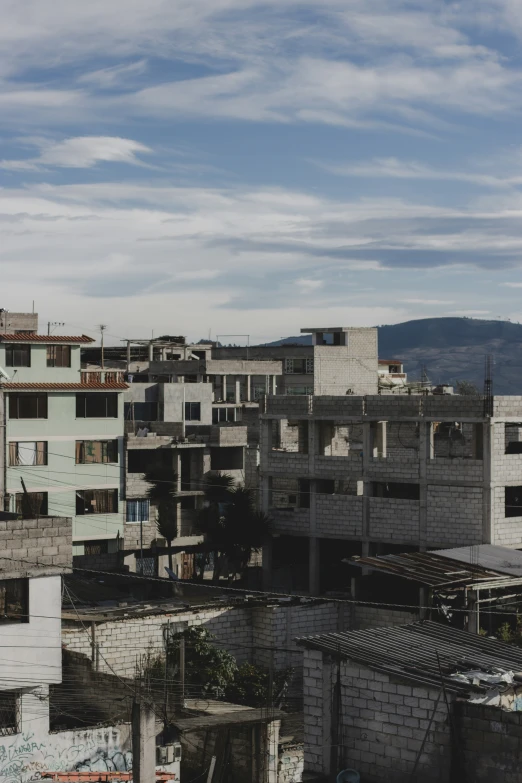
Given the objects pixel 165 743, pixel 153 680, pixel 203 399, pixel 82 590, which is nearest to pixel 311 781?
pixel 165 743

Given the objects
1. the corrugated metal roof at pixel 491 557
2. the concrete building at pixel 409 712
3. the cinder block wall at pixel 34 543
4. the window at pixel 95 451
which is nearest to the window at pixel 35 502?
the window at pixel 95 451

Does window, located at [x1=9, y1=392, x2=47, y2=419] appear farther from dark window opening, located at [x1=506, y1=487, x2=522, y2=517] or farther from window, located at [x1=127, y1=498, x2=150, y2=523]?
dark window opening, located at [x1=506, y1=487, x2=522, y2=517]

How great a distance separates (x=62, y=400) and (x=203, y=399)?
12.3 metres

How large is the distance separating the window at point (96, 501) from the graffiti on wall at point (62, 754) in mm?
24866

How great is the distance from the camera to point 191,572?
49.0 metres

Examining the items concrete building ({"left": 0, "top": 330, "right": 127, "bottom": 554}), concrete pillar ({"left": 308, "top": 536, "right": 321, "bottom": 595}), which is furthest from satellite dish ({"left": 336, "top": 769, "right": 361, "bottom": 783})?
concrete building ({"left": 0, "top": 330, "right": 127, "bottom": 554})

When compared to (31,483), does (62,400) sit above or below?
above

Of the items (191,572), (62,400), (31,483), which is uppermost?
(62,400)

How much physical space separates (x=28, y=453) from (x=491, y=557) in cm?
1912

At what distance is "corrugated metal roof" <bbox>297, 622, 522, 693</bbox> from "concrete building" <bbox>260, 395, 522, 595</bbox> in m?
13.5

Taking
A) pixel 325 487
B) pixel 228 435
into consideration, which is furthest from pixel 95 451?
pixel 325 487

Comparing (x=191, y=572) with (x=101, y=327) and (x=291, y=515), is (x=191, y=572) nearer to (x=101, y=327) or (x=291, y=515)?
(x=291, y=515)

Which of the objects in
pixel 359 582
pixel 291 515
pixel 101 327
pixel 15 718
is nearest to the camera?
pixel 15 718

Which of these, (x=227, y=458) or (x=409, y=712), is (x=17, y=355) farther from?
(x=409, y=712)
